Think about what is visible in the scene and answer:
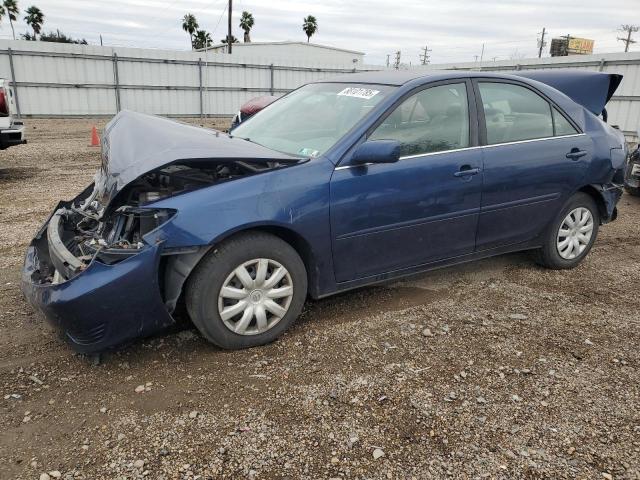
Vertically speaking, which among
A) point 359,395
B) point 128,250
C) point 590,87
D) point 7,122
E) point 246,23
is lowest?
point 359,395

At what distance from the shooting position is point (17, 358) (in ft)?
10.1

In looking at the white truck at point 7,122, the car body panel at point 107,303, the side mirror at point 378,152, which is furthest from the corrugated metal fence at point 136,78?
the side mirror at point 378,152

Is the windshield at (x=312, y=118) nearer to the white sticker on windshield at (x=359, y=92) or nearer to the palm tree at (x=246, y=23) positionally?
the white sticker on windshield at (x=359, y=92)

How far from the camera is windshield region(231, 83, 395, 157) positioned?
3.52 metres

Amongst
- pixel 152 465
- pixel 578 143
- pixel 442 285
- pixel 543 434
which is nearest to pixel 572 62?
pixel 578 143

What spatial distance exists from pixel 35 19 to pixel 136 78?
52051 millimetres

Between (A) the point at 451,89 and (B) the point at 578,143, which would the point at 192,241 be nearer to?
(A) the point at 451,89

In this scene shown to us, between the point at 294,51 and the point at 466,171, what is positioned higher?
the point at 294,51

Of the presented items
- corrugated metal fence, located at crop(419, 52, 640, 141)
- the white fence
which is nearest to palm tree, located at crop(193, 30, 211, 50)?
the white fence

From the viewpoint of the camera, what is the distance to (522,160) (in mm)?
4016

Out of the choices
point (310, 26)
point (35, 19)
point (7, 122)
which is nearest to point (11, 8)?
point (35, 19)

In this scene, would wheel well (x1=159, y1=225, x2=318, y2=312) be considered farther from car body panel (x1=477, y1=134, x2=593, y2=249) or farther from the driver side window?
car body panel (x1=477, y1=134, x2=593, y2=249)

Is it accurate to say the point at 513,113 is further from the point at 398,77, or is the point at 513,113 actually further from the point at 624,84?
the point at 624,84

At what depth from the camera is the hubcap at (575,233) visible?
4539mm
